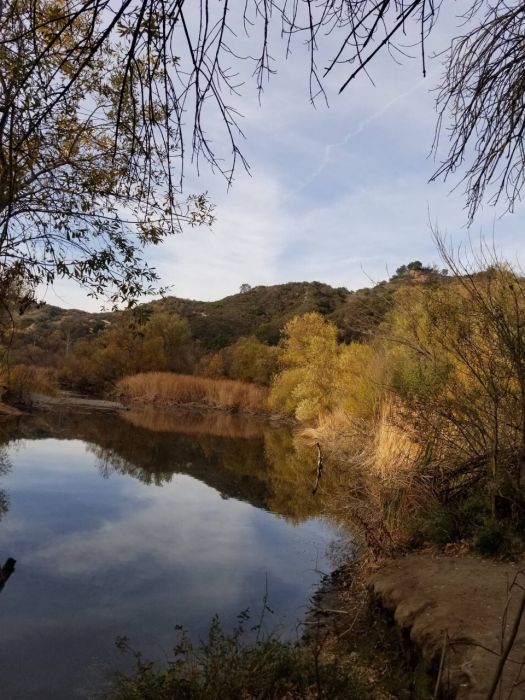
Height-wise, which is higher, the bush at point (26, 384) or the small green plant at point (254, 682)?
the bush at point (26, 384)

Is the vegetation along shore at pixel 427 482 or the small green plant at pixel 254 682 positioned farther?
the vegetation along shore at pixel 427 482

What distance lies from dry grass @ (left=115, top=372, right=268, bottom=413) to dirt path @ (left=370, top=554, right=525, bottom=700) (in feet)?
99.3

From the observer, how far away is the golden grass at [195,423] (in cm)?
2592

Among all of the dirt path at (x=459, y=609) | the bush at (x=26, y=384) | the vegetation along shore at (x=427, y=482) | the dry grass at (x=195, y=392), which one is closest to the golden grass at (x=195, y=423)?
the dry grass at (x=195, y=392)

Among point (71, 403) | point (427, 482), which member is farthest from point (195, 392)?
point (427, 482)

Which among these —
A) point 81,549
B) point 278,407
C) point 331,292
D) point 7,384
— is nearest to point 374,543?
point 81,549

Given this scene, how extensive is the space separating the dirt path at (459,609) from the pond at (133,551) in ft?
4.83

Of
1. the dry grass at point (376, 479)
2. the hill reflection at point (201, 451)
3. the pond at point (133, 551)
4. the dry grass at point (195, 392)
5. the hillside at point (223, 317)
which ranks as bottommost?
→ the pond at point (133, 551)

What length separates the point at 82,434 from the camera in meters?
21.5

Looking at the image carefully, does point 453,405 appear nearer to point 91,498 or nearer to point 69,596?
point 69,596

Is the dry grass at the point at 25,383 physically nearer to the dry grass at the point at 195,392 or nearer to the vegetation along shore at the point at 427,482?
the dry grass at the point at 195,392

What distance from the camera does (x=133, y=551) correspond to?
8836 mm

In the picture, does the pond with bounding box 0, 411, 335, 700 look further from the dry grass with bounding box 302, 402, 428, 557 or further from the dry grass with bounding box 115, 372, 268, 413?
the dry grass with bounding box 115, 372, 268, 413

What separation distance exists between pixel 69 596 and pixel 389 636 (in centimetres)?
403
